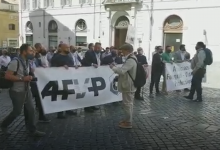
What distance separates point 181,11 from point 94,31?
1066 cm

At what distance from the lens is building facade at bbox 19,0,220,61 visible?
2491cm

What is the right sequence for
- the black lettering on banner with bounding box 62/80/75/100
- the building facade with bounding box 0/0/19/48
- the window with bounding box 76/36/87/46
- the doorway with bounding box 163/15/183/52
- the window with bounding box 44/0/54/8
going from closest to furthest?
the black lettering on banner with bounding box 62/80/75/100
the doorway with bounding box 163/15/183/52
the window with bounding box 76/36/87/46
the window with bounding box 44/0/54/8
the building facade with bounding box 0/0/19/48

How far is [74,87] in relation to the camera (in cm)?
738

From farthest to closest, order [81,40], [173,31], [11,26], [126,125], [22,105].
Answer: [11,26], [81,40], [173,31], [126,125], [22,105]

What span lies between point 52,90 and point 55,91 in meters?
0.09

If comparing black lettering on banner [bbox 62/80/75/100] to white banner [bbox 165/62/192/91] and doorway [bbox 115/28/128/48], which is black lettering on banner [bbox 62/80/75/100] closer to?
white banner [bbox 165/62/192/91]

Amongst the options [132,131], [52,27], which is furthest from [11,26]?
[132,131]

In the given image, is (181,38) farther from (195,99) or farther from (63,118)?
(63,118)

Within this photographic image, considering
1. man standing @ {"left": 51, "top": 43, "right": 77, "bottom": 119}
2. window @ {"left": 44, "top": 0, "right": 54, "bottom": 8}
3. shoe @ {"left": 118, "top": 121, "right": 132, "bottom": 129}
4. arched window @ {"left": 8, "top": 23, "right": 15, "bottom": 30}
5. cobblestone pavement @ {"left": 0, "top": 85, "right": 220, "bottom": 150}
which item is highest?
window @ {"left": 44, "top": 0, "right": 54, "bottom": 8}

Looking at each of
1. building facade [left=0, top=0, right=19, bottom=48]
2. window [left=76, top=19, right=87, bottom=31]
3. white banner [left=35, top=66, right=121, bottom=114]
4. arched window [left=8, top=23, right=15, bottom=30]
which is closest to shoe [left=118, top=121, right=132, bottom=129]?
white banner [left=35, top=66, right=121, bottom=114]

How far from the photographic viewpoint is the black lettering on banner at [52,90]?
6.79 metres

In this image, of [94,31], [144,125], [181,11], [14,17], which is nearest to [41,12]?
[94,31]

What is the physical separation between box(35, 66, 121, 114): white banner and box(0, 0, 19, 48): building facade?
46.6 meters

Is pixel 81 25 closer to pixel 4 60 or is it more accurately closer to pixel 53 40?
pixel 53 40
